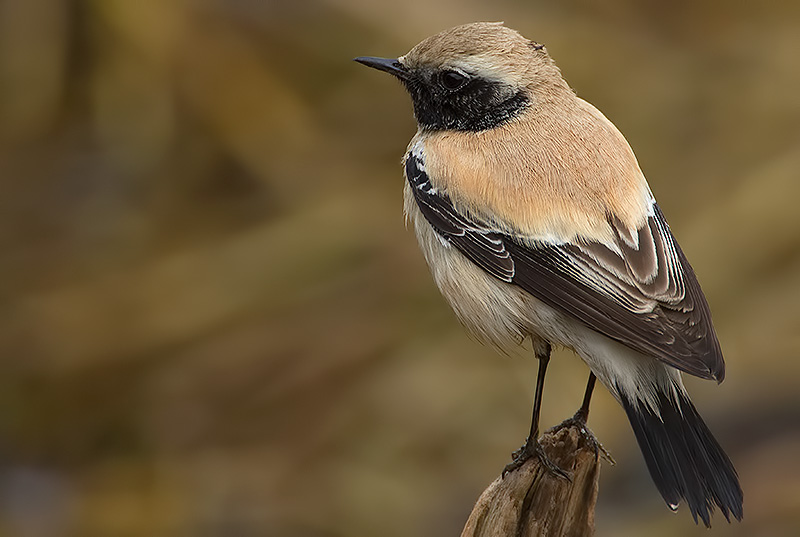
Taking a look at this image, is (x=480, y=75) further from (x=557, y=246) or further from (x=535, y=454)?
(x=535, y=454)

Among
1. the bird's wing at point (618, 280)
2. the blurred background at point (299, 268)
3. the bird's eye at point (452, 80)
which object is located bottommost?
the blurred background at point (299, 268)

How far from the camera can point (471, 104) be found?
4379 mm

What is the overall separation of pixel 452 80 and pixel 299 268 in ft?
10.1

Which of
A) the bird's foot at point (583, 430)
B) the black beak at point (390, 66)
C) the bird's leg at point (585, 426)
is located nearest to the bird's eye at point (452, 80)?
the black beak at point (390, 66)

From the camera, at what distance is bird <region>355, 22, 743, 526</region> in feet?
12.2

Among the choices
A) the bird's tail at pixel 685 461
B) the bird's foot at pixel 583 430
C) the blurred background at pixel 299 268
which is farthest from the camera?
the blurred background at pixel 299 268

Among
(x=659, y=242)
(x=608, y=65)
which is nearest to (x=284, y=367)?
(x=608, y=65)

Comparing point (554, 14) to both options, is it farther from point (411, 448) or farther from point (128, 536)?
point (128, 536)

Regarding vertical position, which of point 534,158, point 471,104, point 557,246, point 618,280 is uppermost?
point 471,104

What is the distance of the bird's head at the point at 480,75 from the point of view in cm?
430

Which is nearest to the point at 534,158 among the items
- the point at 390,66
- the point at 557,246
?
the point at 557,246

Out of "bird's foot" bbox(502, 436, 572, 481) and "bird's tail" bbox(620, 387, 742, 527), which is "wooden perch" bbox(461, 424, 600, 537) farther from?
"bird's tail" bbox(620, 387, 742, 527)

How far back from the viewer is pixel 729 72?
764 centimetres

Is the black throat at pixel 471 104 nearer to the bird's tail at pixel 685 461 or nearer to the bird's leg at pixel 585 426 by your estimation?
the bird's leg at pixel 585 426
